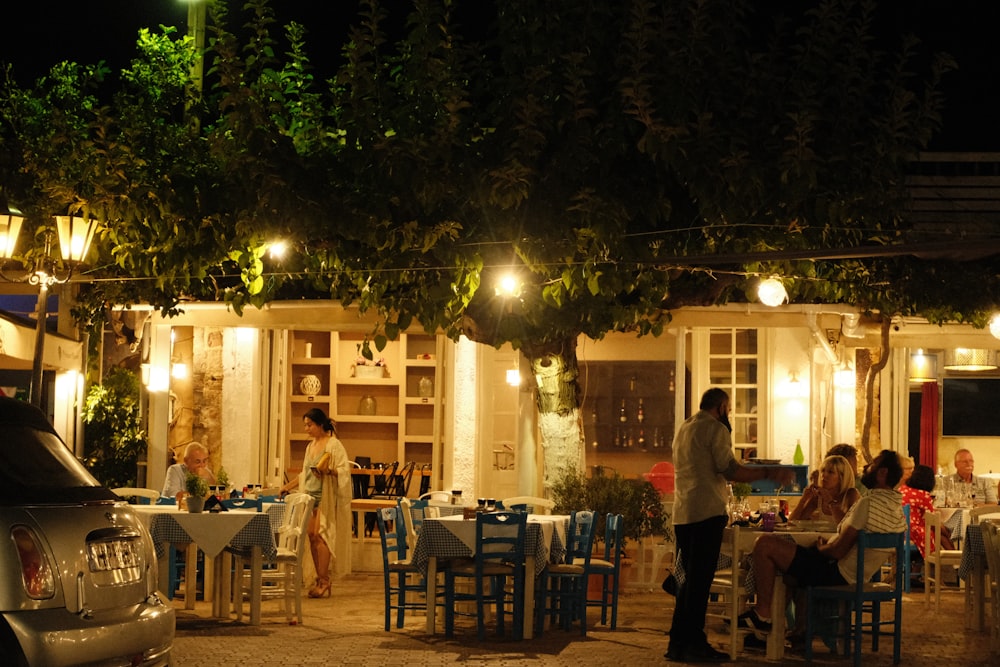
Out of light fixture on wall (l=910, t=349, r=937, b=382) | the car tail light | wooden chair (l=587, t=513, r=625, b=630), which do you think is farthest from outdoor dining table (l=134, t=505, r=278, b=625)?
light fixture on wall (l=910, t=349, r=937, b=382)

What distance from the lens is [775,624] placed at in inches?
362

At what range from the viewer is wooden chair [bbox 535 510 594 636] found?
33.6 feet

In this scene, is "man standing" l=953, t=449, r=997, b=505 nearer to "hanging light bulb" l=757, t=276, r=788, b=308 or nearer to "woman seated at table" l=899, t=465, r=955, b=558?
"woman seated at table" l=899, t=465, r=955, b=558

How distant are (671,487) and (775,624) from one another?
18.4ft

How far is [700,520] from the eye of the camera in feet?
29.7

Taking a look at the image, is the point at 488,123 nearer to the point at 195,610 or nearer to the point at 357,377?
the point at 195,610

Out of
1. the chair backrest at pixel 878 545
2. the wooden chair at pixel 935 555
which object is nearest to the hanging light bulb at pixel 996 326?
the wooden chair at pixel 935 555

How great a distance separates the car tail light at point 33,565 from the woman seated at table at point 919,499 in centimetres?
980

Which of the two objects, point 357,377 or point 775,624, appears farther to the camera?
point 357,377

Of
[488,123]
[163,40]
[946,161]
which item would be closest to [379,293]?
[488,123]

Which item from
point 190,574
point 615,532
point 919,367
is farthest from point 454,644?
point 919,367

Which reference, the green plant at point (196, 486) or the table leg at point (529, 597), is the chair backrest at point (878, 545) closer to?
the table leg at point (529, 597)

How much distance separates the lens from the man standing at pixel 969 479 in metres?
14.2

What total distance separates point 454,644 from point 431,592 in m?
0.48
